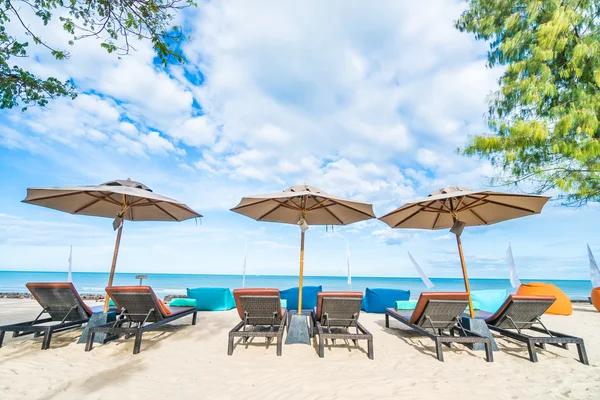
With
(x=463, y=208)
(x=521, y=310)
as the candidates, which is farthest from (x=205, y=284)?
(x=521, y=310)

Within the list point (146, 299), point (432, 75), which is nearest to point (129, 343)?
point (146, 299)

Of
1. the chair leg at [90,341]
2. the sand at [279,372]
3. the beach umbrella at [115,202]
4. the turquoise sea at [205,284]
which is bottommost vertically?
the turquoise sea at [205,284]

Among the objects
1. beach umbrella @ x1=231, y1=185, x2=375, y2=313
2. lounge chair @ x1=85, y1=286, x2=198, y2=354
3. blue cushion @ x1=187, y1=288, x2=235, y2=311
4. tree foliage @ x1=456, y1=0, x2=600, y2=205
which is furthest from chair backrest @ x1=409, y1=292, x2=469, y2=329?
blue cushion @ x1=187, y1=288, x2=235, y2=311

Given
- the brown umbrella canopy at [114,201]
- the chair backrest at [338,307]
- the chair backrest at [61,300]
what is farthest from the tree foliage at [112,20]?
the chair backrest at [338,307]

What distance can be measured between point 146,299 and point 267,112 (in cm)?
632

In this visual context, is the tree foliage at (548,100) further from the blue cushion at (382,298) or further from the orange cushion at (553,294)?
the blue cushion at (382,298)

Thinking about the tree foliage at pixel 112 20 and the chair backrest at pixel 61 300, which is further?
the chair backrest at pixel 61 300

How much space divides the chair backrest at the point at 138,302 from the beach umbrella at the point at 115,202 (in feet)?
1.03

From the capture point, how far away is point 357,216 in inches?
200

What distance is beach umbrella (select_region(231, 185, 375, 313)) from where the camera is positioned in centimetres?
412

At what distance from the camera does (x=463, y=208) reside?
4387mm

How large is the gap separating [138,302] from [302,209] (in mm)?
2702

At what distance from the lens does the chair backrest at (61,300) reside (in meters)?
3.70

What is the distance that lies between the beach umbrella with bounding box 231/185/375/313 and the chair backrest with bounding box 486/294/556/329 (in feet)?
7.22
